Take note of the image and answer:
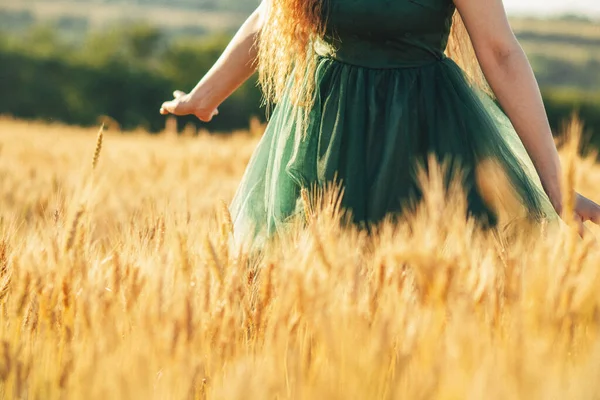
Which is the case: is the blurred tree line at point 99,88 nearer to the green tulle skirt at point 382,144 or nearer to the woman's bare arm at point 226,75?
the woman's bare arm at point 226,75

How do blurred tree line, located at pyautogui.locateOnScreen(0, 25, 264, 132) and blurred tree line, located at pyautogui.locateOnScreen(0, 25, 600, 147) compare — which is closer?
blurred tree line, located at pyautogui.locateOnScreen(0, 25, 600, 147)

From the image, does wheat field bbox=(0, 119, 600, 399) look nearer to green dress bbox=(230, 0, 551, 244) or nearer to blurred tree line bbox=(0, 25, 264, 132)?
green dress bbox=(230, 0, 551, 244)

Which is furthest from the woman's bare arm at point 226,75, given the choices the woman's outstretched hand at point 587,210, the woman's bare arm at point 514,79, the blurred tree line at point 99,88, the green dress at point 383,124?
the blurred tree line at point 99,88

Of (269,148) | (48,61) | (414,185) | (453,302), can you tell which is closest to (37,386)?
(453,302)

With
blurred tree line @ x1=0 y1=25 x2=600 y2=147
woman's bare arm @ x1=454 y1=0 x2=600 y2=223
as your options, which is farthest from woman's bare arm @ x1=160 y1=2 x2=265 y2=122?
blurred tree line @ x1=0 y1=25 x2=600 y2=147

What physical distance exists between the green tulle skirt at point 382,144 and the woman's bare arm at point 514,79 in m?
0.07

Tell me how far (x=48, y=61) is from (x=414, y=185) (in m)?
19.1

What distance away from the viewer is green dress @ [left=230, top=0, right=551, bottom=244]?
1557mm

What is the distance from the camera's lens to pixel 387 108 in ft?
5.38

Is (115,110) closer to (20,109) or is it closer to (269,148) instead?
(20,109)

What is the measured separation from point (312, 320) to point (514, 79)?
0.85 metres

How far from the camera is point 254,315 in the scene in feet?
3.45

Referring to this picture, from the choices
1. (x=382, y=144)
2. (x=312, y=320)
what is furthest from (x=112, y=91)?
(x=312, y=320)

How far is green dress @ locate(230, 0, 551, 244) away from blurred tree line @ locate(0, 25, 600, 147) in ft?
52.0
